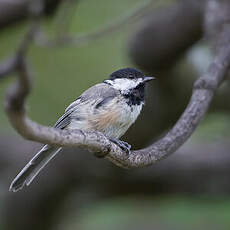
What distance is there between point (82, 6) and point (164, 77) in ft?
5.10

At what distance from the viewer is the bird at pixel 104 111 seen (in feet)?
8.29

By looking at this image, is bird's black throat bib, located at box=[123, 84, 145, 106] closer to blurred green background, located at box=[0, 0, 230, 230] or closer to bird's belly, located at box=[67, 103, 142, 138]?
bird's belly, located at box=[67, 103, 142, 138]

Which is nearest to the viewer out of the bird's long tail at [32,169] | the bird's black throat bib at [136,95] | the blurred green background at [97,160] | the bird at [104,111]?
the bird's long tail at [32,169]

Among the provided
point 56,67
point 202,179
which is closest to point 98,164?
point 202,179

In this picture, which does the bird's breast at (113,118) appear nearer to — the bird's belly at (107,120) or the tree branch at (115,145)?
the bird's belly at (107,120)

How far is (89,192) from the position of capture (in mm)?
4535

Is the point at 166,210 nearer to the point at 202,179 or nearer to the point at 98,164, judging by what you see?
the point at 202,179

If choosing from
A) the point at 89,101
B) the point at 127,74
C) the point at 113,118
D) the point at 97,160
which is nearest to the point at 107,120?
the point at 113,118

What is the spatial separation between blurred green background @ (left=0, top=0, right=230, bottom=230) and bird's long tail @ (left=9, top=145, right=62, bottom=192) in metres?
1.65

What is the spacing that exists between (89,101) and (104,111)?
0.12m

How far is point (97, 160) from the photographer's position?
4301mm

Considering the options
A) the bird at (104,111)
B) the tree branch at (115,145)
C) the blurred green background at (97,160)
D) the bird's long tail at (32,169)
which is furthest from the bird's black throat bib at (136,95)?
the blurred green background at (97,160)

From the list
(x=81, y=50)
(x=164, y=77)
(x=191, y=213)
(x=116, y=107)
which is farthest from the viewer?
(x=81, y=50)

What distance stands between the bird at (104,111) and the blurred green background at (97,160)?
5.32 feet
